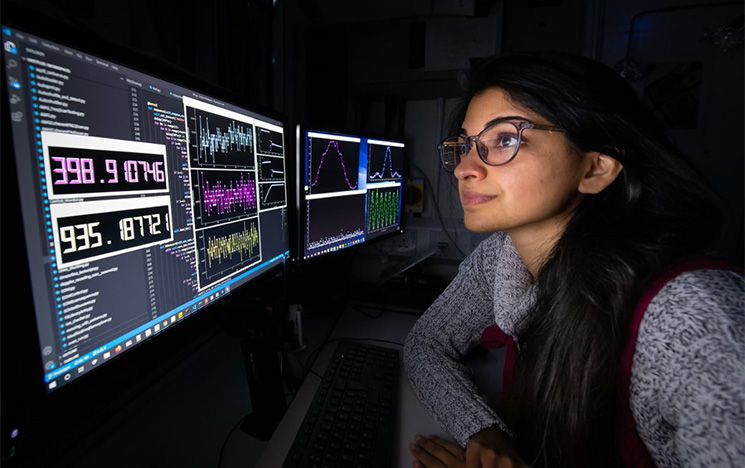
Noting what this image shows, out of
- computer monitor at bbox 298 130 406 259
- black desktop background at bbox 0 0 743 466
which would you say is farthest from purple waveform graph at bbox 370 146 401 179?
black desktop background at bbox 0 0 743 466

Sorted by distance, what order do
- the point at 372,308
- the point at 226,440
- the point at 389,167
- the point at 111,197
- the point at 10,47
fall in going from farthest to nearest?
the point at 389,167
the point at 372,308
the point at 226,440
the point at 111,197
the point at 10,47

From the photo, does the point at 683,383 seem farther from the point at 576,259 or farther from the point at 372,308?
the point at 372,308

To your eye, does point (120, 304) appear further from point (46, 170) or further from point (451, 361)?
point (451, 361)

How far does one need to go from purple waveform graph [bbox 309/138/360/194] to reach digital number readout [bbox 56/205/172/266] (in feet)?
1.81

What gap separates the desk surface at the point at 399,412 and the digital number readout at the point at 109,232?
42cm

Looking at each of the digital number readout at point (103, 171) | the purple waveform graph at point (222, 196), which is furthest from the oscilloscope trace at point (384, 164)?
the digital number readout at point (103, 171)

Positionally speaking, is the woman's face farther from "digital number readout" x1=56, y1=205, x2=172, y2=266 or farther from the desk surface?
"digital number readout" x1=56, y1=205, x2=172, y2=266

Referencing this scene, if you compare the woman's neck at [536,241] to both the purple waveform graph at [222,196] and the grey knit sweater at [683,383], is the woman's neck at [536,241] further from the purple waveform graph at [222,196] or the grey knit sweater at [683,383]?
the purple waveform graph at [222,196]

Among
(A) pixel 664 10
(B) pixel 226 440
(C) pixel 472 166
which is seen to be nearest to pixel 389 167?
(C) pixel 472 166

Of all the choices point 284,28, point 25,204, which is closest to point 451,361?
point 25,204

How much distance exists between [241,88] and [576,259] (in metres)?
1.12

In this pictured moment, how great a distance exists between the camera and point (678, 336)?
0.50m

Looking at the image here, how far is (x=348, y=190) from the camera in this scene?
122 cm

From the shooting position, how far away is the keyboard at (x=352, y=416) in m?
0.59
